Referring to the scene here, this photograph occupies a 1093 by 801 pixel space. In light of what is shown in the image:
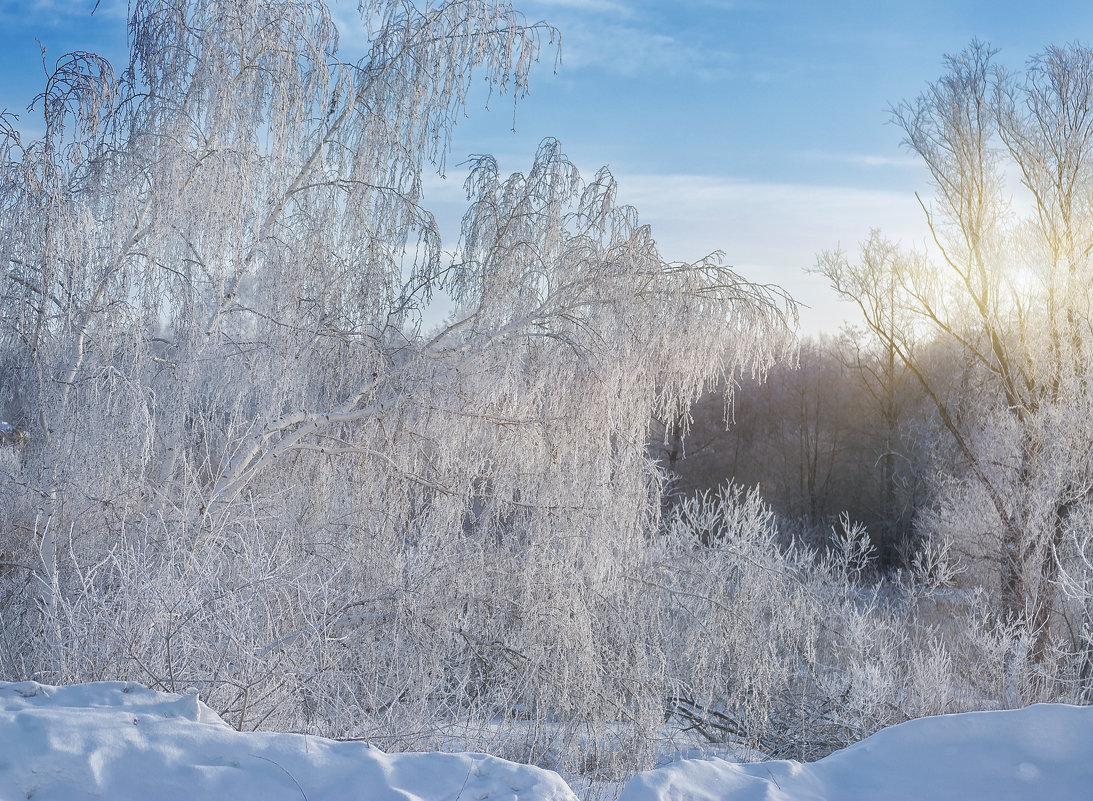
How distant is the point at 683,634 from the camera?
30.7ft

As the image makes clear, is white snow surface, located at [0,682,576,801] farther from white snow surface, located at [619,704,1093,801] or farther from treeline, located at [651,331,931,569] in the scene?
treeline, located at [651,331,931,569]

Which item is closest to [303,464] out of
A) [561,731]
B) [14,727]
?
[561,731]

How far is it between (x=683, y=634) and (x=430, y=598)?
3564 mm

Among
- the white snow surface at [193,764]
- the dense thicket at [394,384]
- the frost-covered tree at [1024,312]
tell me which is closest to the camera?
the white snow surface at [193,764]

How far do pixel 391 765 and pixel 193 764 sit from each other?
71 cm

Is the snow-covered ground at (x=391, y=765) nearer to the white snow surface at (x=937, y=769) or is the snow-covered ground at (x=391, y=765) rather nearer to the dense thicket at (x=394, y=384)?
the white snow surface at (x=937, y=769)

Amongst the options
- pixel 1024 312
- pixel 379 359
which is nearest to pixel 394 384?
pixel 379 359

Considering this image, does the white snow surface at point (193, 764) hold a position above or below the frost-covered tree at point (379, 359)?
below

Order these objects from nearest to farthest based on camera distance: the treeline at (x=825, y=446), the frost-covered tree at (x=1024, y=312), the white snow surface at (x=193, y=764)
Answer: the white snow surface at (x=193, y=764) < the frost-covered tree at (x=1024, y=312) < the treeline at (x=825, y=446)

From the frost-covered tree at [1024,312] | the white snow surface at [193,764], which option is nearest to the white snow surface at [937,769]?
the white snow surface at [193,764]

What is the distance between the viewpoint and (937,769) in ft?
11.8

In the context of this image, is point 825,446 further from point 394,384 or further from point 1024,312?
point 394,384

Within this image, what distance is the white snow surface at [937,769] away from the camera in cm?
336

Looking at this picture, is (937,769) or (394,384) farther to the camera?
(394,384)
